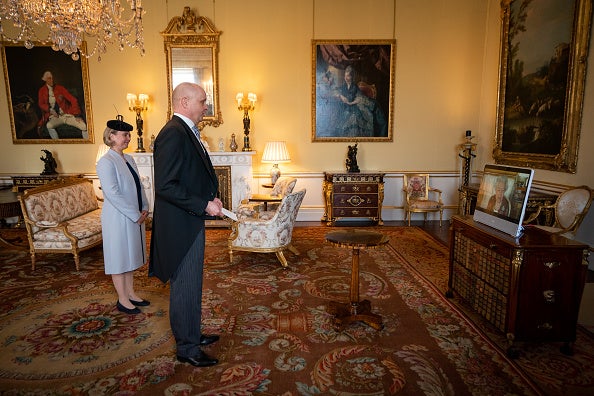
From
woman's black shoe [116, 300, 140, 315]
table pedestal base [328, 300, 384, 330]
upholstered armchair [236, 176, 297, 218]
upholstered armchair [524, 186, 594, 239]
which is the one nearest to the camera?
table pedestal base [328, 300, 384, 330]

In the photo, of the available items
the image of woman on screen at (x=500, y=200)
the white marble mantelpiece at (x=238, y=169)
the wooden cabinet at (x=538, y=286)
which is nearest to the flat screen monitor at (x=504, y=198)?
the image of woman on screen at (x=500, y=200)

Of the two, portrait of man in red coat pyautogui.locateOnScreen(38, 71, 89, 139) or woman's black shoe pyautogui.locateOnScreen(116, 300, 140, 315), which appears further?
portrait of man in red coat pyautogui.locateOnScreen(38, 71, 89, 139)

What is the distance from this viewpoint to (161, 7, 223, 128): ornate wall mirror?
6.64 meters

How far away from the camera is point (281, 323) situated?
3.10m

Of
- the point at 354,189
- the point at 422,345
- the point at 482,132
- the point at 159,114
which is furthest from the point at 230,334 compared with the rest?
the point at 482,132

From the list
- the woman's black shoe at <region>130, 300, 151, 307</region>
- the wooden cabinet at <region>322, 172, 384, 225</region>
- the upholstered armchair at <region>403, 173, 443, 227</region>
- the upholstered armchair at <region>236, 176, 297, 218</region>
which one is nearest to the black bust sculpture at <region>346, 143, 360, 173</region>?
the wooden cabinet at <region>322, 172, 384, 225</region>

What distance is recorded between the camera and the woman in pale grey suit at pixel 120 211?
10.1ft

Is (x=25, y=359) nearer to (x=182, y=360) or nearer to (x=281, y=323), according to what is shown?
(x=182, y=360)

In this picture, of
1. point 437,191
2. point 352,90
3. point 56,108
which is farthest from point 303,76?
point 56,108

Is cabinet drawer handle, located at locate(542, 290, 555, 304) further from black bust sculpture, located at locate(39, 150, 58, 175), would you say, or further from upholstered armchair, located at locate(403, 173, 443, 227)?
black bust sculpture, located at locate(39, 150, 58, 175)

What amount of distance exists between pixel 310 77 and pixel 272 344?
206 inches

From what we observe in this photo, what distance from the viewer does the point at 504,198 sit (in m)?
2.88

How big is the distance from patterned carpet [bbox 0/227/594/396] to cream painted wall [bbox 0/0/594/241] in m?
3.32

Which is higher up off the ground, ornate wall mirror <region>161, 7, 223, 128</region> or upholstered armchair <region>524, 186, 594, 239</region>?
ornate wall mirror <region>161, 7, 223, 128</region>
